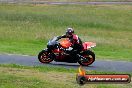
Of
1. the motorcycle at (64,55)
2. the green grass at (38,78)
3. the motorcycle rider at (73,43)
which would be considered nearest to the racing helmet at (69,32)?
the motorcycle rider at (73,43)

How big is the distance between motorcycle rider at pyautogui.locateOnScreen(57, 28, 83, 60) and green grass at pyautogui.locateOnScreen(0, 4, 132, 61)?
10.3ft

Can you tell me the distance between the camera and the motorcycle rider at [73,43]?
20.1 m

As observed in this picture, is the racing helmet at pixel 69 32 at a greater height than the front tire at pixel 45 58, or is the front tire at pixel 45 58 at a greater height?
the racing helmet at pixel 69 32

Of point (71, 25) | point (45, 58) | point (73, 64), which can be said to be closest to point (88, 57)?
point (73, 64)

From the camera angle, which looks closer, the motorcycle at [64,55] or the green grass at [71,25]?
the motorcycle at [64,55]

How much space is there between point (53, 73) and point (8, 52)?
6.86 m

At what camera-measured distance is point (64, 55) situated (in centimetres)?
2056

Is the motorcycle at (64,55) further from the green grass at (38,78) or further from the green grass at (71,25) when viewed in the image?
the green grass at (71,25)

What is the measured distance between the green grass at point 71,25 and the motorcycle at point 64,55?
9.89 feet

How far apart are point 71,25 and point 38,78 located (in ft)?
101

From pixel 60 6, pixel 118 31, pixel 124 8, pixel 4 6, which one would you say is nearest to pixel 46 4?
pixel 60 6

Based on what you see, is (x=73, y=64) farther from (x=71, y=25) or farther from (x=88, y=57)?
(x=71, y=25)

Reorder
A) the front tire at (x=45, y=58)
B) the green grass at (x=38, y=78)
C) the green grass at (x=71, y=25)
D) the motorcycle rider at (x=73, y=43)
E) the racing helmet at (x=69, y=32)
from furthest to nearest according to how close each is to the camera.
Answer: the green grass at (x=71, y=25) < the front tire at (x=45, y=58) < the motorcycle rider at (x=73, y=43) < the racing helmet at (x=69, y=32) < the green grass at (x=38, y=78)

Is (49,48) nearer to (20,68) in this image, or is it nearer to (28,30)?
(20,68)
